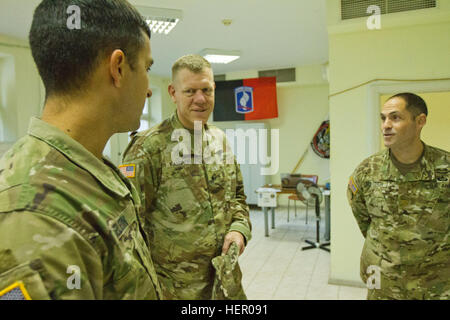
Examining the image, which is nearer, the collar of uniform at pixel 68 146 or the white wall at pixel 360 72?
the collar of uniform at pixel 68 146

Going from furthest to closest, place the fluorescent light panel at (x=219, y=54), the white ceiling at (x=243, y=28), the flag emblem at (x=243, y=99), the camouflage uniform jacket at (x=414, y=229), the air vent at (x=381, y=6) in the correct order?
1. the flag emblem at (x=243, y=99)
2. the fluorescent light panel at (x=219, y=54)
3. the white ceiling at (x=243, y=28)
4. the air vent at (x=381, y=6)
5. the camouflage uniform jacket at (x=414, y=229)

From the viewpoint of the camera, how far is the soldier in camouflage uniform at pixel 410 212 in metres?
1.51

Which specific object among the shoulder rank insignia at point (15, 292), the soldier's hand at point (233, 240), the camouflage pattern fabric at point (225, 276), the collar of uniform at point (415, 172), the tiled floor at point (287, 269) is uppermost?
the collar of uniform at point (415, 172)

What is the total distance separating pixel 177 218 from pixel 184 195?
0.35 ft

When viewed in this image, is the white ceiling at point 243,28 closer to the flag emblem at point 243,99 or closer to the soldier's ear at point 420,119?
the flag emblem at point 243,99

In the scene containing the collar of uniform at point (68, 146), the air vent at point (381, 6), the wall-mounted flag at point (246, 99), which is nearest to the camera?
the collar of uniform at point (68, 146)

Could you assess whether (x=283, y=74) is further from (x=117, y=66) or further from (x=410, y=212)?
(x=117, y=66)

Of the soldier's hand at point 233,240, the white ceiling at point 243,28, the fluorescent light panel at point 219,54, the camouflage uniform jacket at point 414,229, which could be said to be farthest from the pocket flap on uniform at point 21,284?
the fluorescent light panel at point 219,54

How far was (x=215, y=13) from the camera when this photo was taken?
3678 millimetres

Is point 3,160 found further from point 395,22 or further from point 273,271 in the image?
point 273,271

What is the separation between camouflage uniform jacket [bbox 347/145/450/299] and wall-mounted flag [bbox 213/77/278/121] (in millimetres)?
5254

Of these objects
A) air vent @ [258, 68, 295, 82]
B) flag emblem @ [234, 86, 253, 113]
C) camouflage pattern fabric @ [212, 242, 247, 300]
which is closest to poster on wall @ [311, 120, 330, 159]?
air vent @ [258, 68, 295, 82]

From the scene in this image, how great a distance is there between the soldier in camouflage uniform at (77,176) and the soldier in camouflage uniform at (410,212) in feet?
4.37
